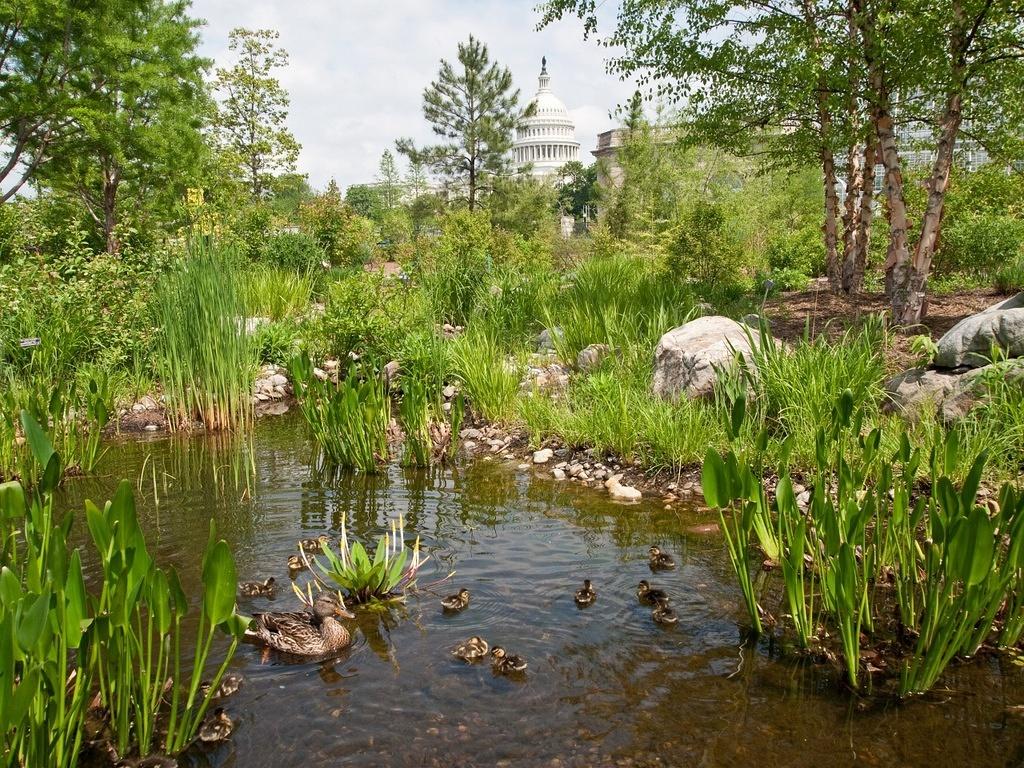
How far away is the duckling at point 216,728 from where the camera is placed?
274 cm

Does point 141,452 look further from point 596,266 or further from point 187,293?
point 596,266

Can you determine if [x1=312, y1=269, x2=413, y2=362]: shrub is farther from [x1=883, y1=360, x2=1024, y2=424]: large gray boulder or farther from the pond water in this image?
[x1=883, y1=360, x2=1024, y2=424]: large gray boulder

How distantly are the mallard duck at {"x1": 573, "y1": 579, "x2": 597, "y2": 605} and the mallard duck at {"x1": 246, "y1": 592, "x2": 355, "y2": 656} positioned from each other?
3.94ft

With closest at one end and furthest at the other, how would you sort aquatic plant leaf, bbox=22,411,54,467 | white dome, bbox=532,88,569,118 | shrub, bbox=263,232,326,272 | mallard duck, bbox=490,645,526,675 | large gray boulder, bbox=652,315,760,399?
aquatic plant leaf, bbox=22,411,54,467, mallard duck, bbox=490,645,526,675, large gray boulder, bbox=652,315,760,399, shrub, bbox=263,232,326,272, white dome, bbox=532,88,569,118

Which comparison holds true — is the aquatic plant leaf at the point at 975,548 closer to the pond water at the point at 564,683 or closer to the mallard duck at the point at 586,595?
the pond water at the point at 564,683

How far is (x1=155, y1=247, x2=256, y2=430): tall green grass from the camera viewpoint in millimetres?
6465

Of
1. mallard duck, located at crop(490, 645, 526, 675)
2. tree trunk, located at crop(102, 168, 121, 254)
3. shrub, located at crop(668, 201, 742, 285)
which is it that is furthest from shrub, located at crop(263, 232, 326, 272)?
mallard duck, located at crop(490, 645, 526, 675)

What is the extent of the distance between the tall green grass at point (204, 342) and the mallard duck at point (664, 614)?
186 inches

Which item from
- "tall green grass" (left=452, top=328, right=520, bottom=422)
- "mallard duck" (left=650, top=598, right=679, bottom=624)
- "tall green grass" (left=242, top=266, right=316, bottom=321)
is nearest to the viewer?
"mallard duck" (left=650, top=598, right=679, bottom=624)

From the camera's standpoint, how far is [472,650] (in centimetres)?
331

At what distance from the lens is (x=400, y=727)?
287 centimetres

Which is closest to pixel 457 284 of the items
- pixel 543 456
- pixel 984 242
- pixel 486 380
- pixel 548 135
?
pixel 486 380

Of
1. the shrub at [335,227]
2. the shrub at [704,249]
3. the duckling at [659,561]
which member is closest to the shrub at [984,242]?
the shrub at [704,249]

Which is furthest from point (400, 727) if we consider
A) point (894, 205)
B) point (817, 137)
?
point (817, 137)
